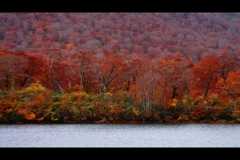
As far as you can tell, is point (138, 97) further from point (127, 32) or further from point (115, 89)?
point (127, 32)

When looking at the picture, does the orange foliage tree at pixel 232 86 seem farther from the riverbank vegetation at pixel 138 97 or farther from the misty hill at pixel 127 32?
the misty hill at pixel 127 32

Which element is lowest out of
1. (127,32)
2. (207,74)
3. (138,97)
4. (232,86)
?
(138,97)

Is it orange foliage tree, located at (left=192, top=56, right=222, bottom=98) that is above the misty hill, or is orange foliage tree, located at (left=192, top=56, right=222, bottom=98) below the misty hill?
below

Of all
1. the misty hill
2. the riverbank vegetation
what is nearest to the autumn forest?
the riverbank vegetation

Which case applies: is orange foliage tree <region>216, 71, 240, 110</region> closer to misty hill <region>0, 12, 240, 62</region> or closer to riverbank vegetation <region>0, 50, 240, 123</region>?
riverbank vegetation <region>0, 50, 240, 123</region>

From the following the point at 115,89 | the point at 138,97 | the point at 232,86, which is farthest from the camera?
the point at 115,89

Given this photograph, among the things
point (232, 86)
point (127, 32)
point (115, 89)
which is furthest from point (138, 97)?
point (127, 32)

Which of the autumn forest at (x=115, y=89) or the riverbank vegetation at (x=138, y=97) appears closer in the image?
the riverbank vegetation at (x=138, y=97)

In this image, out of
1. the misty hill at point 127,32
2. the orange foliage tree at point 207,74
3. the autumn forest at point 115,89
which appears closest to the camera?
the autumn forest at point 115,89

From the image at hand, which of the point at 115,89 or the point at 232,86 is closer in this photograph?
the point at 232,86

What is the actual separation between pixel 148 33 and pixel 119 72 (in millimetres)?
43759

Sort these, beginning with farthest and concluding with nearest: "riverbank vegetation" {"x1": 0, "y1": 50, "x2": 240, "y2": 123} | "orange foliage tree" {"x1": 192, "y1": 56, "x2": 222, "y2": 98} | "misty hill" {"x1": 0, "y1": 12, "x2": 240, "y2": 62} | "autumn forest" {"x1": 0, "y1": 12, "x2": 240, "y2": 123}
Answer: "misty hill" {"x1": 0, "y1": 12, "x2": 240, "y2": 62}, "orange foliage tree" {"x1": 192, "y1": 56, "x2": 222, "y2": 98}, "autumn forest" {"x1": 0, "y1": 12, "x2": 240, "y2": 123}, "riverbank vegetation" {"x1": 0, "y1": 50, "x2": 240, "y2": 123}

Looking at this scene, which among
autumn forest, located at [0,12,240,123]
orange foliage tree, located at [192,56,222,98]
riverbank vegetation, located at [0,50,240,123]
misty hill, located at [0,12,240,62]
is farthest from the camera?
misty hill, located at [0,12,240,62]

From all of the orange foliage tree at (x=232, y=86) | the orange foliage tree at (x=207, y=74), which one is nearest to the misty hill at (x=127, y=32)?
the orange foliage tree at (x=207, y=74)
